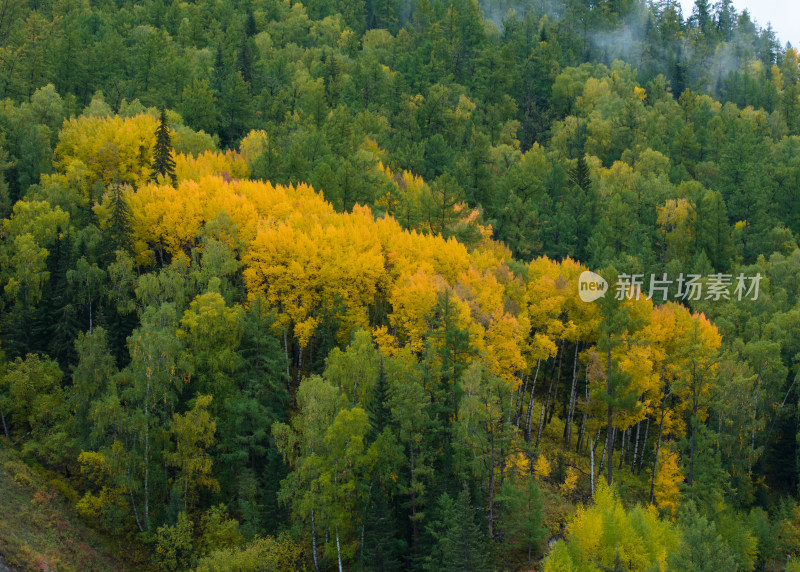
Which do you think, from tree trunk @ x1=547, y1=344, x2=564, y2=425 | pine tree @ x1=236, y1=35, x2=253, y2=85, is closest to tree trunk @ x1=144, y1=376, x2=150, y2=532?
tree trunk @ x1=547, y1=344, x2=564, y2=425

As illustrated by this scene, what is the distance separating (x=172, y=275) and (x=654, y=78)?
339 ft

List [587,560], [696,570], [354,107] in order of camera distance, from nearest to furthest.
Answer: [696,570], [587,560], [354,107]

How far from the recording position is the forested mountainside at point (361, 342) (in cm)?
4591

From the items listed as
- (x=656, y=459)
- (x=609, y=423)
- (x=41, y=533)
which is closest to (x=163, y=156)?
(x=41, y=533)

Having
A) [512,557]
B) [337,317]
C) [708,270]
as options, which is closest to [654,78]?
[708,270]

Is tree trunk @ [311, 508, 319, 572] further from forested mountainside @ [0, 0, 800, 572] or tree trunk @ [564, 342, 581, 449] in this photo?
tree trunk @ [564, 342, 581, 449]

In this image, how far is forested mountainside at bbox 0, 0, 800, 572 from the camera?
1807 inches

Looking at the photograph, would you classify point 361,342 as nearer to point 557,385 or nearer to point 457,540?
point 457,540

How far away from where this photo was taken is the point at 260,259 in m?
57.8

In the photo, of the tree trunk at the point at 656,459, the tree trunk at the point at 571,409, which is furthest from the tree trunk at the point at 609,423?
the tree trunk at the point at 571,409

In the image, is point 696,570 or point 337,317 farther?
point 337,317

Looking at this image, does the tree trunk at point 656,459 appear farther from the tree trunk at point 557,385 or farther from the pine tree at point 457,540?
the pine tree at point 457,540

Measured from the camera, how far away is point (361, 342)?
50250mm

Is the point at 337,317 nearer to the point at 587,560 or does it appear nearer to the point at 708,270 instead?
the point at 587,560
